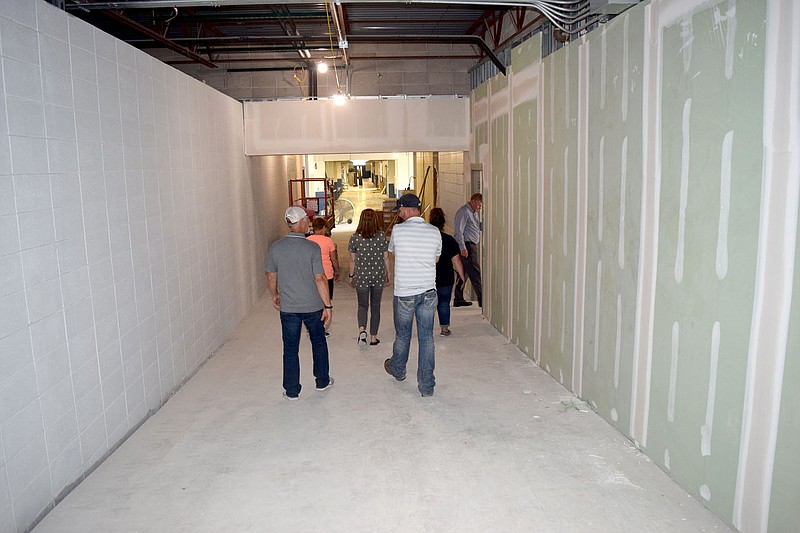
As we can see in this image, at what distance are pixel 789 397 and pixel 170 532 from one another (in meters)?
2.93

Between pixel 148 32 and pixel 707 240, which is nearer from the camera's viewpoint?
pixel 707 240

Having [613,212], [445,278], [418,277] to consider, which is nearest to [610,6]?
[613,212]

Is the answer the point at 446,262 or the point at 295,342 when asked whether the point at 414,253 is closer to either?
the point at 295,342

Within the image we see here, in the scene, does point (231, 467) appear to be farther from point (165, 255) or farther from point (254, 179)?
point (254, 179)

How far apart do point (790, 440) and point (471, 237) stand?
18.0 ft

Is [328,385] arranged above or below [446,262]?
below

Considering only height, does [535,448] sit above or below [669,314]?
below

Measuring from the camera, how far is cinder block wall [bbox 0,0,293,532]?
3150 mm

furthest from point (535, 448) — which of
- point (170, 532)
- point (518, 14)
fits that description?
point (518, 14)

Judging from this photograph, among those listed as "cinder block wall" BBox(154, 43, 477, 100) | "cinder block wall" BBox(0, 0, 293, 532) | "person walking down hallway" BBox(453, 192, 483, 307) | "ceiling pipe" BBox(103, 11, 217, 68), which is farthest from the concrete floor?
"cinder block wall" BBox(154, 43, 477, 100)

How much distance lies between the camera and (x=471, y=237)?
803 cm

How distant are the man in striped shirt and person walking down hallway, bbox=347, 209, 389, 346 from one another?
38.6 inches

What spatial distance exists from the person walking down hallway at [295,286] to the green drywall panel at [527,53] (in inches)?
100

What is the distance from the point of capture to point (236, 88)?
9891mm
